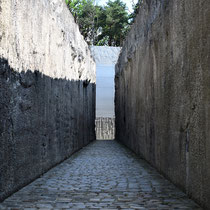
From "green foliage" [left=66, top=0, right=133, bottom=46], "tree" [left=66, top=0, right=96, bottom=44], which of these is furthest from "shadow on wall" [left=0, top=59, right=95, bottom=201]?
"green foliage" [left=66, top=0, right=133, bottom=46]

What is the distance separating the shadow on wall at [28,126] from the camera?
12.0 feet

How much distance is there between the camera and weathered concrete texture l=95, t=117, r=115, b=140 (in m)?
16.8

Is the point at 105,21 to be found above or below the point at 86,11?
below

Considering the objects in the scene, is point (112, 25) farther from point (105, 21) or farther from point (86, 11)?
point (86, 11)

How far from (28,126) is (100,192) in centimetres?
128

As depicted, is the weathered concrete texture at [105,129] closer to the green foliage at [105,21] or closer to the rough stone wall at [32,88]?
the rough stone wall at [32,88]

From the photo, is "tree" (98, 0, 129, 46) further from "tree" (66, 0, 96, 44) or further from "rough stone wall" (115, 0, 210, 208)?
"rough stone wall" (115, 0, 210, 208)

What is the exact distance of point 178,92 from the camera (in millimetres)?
4047

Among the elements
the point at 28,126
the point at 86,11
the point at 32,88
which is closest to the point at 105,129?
the point at 32,88

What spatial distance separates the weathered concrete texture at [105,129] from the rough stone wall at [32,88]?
9008mm

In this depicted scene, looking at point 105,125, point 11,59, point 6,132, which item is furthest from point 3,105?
point 105,125

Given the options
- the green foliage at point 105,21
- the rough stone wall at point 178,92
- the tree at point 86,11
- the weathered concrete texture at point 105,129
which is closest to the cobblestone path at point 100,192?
the rough stone wall at point 178,92

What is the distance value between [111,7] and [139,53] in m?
30.7

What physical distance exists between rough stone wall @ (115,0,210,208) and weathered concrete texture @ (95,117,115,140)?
32.3 feet
